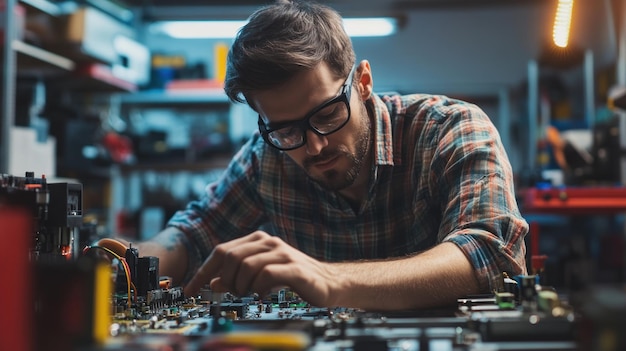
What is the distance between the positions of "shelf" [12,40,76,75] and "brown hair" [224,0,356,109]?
2.15 m

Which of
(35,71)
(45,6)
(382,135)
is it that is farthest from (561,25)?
(35,71)

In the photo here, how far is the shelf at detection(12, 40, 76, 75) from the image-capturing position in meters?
3.67

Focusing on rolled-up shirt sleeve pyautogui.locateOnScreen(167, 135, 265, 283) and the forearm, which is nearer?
the forearm

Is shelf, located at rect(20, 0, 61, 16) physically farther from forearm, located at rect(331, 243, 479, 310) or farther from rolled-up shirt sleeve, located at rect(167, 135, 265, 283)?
forearm, located at rect(331, 243, 479, 310)

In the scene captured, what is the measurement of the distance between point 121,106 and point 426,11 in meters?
3.37

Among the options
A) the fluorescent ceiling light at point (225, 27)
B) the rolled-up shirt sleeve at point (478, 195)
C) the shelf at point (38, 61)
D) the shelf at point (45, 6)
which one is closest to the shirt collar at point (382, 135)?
the rolled-up shirt sleeve at point (478, 195)

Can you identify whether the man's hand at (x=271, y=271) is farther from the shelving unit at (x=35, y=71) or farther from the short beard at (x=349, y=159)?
the shelving unit at (x=35, y=71)

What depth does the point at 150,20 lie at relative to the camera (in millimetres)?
6496

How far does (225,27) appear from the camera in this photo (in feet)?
21.0

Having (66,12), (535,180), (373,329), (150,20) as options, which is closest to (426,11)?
(150,20)

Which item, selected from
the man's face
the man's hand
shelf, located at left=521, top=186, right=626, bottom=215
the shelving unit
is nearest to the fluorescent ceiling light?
the shelving unit

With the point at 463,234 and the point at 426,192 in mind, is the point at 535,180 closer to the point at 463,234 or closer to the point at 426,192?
the point at 426,192

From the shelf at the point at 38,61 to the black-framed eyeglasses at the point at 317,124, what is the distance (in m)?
2.27

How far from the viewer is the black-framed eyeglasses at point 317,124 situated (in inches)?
68.2
